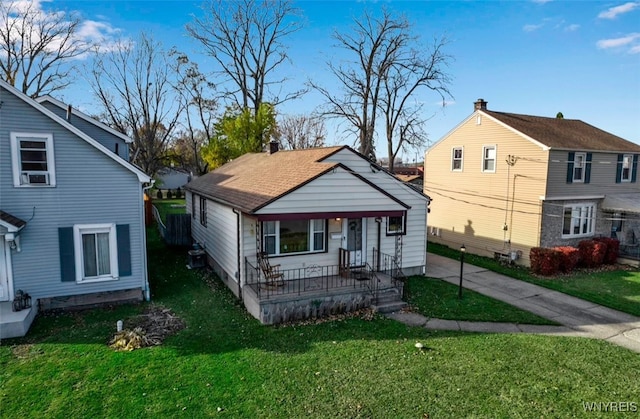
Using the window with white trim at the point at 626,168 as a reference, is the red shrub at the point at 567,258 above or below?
below

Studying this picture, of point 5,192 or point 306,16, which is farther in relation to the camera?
point 306,16

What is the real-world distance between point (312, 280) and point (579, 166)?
48.5ft

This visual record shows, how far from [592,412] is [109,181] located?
1251cm

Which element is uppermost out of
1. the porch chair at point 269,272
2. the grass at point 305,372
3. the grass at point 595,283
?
the porch chair at point 269,272

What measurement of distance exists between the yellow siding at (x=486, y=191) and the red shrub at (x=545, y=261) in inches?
46.2

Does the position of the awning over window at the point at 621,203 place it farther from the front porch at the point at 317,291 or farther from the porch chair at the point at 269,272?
the porch chair at the point at 269,272

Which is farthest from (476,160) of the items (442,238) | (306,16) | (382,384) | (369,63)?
(306,16)

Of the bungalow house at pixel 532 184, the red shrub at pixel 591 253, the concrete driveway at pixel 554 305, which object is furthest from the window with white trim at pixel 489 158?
the concrete driveway at pixel 554 305

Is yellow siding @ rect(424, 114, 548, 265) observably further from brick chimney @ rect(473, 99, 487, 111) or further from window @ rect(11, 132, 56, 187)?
window @ rect(11, 132, 56, 187)

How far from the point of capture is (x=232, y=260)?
1252 centimetres

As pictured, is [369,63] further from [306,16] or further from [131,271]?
[131,271]

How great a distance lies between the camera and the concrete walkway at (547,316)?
10016 millimetres

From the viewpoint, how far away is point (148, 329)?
954 cm

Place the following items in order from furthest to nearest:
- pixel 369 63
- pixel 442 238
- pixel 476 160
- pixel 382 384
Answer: pixel 369 63
pixel 442 238
pixel 476 160
pixel 382 384
